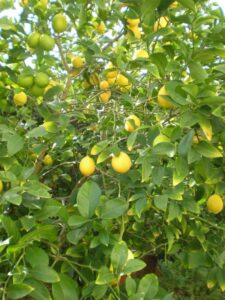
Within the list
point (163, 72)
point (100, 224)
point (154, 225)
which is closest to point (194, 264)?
point (154, 225)

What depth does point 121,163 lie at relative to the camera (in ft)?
4.35

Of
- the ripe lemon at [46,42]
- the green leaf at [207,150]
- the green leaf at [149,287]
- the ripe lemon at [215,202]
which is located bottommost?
the ripe lemon at [215,202]

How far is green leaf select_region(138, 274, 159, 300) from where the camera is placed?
3.66 feet

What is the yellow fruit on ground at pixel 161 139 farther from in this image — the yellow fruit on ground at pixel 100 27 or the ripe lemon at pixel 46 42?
Result: the yellow fruit on ground at pixel 100 27

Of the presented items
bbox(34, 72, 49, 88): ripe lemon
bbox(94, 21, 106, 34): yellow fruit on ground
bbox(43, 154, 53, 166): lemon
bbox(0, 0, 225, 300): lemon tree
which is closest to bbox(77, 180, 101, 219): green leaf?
bbox(0, 0, 225, 300): lemon tree

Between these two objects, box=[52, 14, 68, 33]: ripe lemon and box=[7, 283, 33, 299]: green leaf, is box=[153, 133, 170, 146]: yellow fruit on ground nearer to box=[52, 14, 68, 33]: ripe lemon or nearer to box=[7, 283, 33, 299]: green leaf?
box=[7, 283, 33, 299]: green leaf

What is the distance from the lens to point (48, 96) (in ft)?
4.89

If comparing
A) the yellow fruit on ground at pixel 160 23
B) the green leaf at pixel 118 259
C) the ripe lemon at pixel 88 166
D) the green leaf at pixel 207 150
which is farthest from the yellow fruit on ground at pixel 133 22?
the green leaf at pixel 118 259

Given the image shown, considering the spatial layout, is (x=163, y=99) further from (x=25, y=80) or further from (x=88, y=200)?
(x=25, y=80)

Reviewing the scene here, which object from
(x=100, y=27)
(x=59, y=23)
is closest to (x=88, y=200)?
(x=59, y=23)

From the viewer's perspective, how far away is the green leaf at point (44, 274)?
104 cm

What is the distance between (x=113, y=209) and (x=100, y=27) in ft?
3.16

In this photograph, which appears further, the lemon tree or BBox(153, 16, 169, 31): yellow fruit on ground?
BBox(153, 16, 169, 31): yellow fruit on ground

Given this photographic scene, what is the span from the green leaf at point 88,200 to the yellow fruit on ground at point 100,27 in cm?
89
